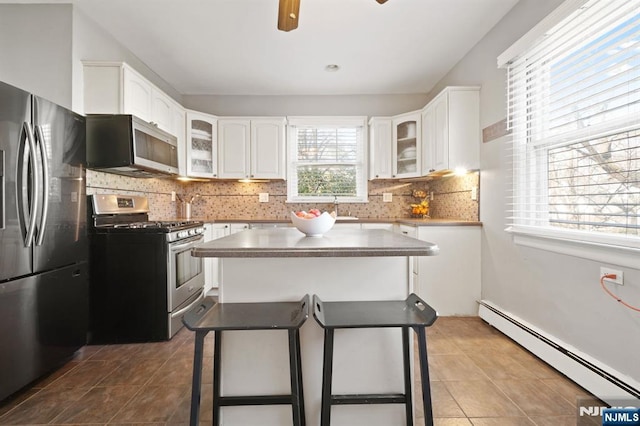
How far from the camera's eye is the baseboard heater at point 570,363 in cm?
166

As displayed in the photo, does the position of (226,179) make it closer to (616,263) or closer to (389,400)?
(389,400)

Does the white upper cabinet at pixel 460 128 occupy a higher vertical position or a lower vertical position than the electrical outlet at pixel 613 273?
higher

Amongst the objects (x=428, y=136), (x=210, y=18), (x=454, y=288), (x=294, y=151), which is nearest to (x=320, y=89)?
(x=294, y=151)

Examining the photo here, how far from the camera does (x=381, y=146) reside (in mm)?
4215

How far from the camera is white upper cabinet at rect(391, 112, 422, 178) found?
3.95m

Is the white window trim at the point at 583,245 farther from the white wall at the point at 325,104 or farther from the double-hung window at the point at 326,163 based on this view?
the white wall at the point at 325,104

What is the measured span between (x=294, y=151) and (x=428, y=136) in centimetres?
180

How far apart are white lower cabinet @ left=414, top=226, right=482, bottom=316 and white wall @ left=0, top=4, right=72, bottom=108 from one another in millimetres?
3378

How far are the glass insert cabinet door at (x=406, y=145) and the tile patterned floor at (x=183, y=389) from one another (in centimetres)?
223

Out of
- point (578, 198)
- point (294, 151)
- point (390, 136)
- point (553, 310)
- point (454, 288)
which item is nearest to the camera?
point (578, 198)

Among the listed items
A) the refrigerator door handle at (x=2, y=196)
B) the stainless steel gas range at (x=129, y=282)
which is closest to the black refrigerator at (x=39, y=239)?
the refrigerator door handle at (x=2, y=196)

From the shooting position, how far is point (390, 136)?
4.19 m

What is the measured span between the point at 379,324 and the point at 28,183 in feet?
6.91

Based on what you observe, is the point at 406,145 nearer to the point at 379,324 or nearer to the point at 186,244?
the point at 186,244
